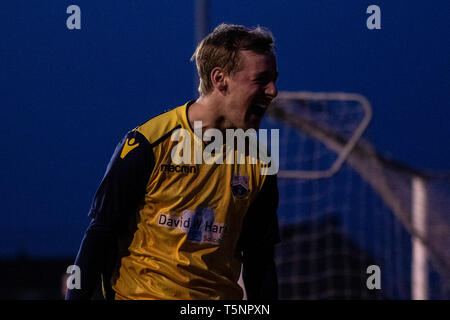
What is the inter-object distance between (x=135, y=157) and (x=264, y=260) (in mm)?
713

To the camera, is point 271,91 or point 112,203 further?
point 271,91

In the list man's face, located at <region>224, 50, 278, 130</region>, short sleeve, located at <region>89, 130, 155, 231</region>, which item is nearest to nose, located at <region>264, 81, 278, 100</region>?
man's face, located at <region>224, 50, 278, 130</region>

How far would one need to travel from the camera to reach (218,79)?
2578 millimetres

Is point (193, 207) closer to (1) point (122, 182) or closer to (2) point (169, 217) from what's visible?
(2) point (169, 217)

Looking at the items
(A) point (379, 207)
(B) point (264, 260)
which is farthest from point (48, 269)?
(B) point (264, 260)

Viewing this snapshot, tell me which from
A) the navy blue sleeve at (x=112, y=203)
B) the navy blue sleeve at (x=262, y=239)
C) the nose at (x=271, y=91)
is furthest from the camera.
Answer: the navy blue sleeve at (x=262, y=239)

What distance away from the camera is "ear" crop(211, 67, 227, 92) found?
8.39 feet

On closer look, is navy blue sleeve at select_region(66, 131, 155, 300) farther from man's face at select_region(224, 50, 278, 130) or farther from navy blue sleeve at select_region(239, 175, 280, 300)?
navy blue sleeve at select_region(239, 175, 280, 300)

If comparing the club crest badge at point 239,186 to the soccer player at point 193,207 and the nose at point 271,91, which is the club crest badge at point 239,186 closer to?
the soccer player at point 193,207

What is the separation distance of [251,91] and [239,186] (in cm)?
38

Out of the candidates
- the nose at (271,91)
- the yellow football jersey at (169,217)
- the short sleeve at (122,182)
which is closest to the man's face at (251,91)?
the nose at (271,91)

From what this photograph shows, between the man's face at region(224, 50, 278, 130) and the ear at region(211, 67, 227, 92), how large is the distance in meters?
0.04

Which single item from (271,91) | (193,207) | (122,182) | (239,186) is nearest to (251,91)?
(271,91)

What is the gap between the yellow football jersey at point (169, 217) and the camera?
7.68 ft
